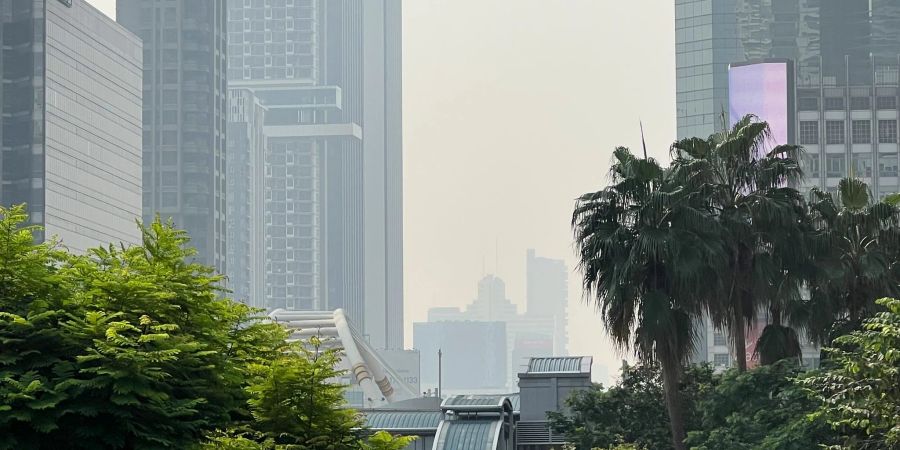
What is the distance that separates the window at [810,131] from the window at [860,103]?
6.07m

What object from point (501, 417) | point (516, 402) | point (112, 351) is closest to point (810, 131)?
point (516, 402)

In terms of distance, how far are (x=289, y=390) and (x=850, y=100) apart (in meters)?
171

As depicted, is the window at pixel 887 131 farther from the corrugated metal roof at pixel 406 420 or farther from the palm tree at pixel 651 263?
the palm tree at pixel 651 263

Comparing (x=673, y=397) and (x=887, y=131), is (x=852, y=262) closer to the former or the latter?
(x=673, y=397)

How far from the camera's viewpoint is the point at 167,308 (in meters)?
31.4

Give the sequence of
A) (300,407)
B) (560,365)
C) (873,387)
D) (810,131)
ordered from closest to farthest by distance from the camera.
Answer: (300,407) < (873,387) < (560,365) < (810,131)

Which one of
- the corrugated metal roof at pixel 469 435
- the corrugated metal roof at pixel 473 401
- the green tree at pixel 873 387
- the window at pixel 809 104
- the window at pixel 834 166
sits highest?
the window at pixel 809 104

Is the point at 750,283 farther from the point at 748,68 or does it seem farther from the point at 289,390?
the point at 748,68

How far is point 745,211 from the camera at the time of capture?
197 feet

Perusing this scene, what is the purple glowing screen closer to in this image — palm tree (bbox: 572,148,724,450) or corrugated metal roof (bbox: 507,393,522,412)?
corrugated metal roof (bbox: 507,393,522,412)

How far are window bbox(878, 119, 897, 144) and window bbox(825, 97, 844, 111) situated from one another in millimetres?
5558

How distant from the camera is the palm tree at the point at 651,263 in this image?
5700 cm

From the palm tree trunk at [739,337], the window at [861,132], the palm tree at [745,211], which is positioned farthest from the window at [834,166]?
the palm tree trunk at [739,337]

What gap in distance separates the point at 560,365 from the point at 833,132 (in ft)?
391
